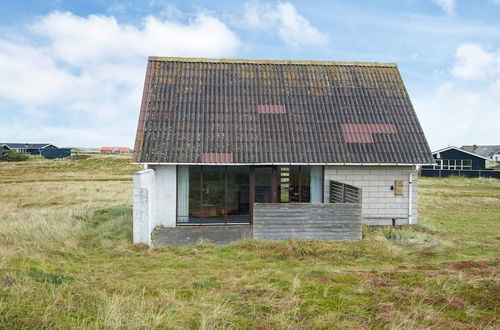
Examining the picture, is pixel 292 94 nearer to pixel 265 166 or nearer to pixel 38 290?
pixel 265 166

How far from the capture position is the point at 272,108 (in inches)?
694

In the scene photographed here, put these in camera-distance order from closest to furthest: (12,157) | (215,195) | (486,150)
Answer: (215,195), (12,157), (486,150)

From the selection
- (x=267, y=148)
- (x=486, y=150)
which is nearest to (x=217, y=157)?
(x=267, y=148)

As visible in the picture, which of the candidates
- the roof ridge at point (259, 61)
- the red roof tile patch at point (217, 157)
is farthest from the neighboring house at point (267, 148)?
the roof ridge at point (259, 61)

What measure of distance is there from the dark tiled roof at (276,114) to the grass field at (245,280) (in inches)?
134

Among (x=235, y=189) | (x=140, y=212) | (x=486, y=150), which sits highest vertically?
(x=486, y=150)

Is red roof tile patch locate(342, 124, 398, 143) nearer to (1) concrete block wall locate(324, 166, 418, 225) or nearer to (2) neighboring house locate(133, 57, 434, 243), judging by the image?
(2) neighboring house locate(133, 57, 434, 243)

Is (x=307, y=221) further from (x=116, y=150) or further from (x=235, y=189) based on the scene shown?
(x=116, y=150)

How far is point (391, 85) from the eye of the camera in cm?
1931

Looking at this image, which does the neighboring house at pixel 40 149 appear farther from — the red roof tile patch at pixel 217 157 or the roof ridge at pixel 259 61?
the red roof tile patch at pixel 217 157

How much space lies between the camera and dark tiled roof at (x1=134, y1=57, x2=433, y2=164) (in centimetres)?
Result: 1577

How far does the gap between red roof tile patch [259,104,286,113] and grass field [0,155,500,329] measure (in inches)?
246

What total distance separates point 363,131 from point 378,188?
247cm

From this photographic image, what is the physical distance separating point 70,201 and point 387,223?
1795 cm
